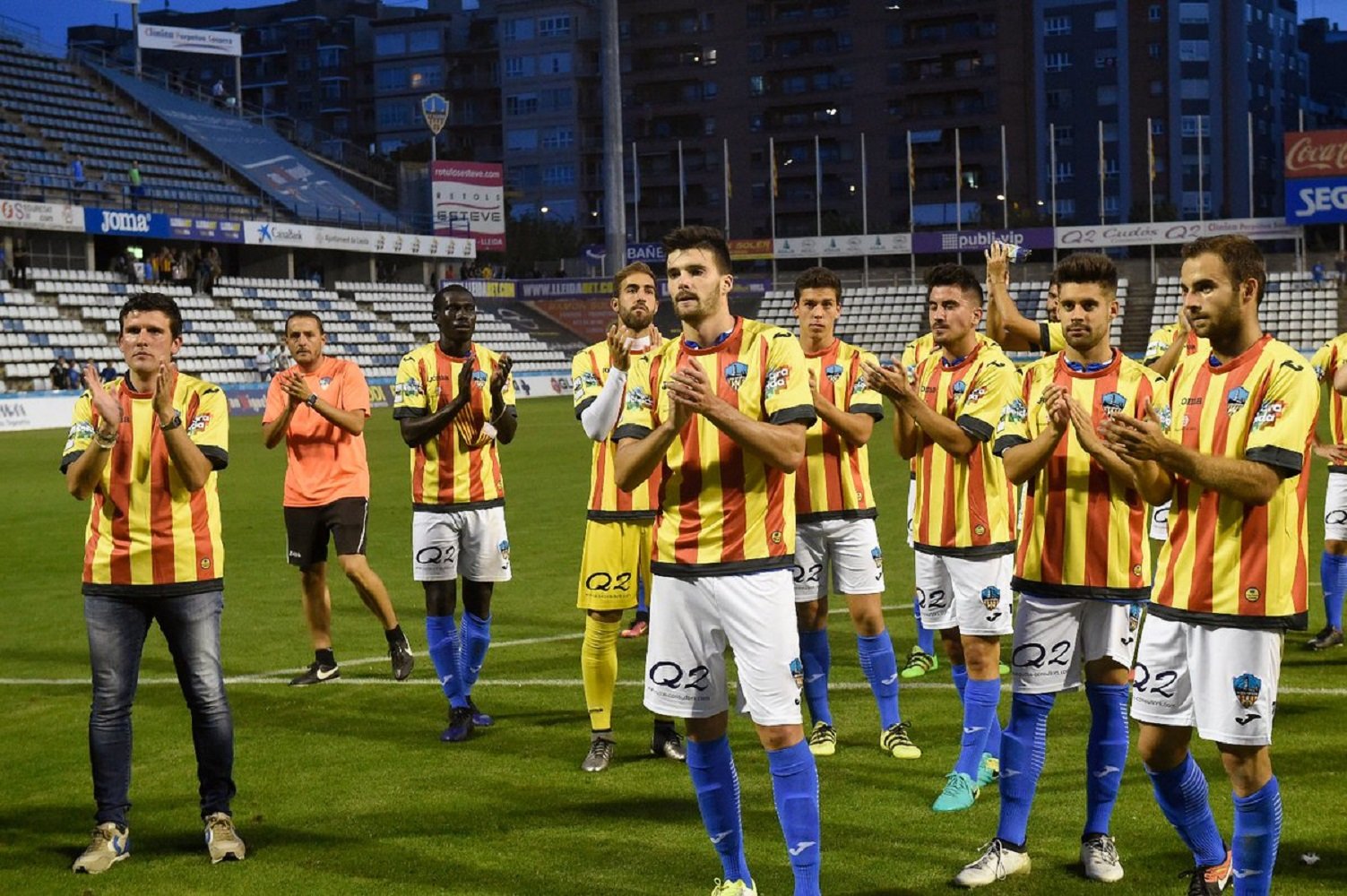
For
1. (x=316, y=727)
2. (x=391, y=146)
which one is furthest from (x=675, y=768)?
(x=391, y=146)

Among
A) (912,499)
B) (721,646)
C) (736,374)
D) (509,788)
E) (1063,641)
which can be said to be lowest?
(509,788)

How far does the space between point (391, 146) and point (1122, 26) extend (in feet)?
188

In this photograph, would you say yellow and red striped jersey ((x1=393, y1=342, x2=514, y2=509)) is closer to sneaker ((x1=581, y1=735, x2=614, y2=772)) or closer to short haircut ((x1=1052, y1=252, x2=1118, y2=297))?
sneaker ((x1=581, y1=735, x2=614, y2=772))

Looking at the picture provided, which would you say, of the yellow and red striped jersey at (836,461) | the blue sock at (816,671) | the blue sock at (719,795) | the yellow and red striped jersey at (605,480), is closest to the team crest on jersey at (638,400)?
the blue sock at (719,795)

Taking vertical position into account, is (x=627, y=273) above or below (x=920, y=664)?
above

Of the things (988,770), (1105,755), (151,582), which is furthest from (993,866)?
(151,582)

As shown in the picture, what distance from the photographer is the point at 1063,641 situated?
614 centimetres

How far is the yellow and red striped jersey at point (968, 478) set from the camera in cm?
731

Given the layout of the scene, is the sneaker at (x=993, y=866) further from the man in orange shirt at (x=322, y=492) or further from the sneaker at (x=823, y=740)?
the man in orange shirt at (x=322, y=492)

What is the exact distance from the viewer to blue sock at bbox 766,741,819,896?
5441 millimetres

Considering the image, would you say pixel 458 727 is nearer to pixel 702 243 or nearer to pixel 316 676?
pixel 316 676

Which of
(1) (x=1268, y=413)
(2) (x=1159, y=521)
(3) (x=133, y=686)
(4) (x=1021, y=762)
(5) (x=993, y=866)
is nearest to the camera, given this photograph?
(1) (x=1268, y=413)

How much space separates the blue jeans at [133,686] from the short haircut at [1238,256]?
14.3 feet

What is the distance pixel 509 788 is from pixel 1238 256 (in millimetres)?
4480
